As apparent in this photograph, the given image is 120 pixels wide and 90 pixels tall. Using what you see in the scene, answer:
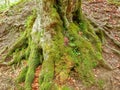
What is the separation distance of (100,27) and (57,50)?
2868mm

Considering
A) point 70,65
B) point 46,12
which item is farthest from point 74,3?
point 70,65

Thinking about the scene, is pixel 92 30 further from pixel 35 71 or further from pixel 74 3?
pixel 35 71

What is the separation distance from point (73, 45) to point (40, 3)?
4.66 feet

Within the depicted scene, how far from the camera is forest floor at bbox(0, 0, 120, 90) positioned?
687 cm

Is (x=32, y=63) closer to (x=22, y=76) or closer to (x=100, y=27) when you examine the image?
(x=22, y=76)

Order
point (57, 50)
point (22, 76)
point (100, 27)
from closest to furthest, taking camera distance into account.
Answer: point (57, 50) → point (22, 76) → point (100, 27)

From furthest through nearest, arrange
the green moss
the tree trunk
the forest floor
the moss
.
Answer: the forest floor < the moss < the green moss < the tree trunk

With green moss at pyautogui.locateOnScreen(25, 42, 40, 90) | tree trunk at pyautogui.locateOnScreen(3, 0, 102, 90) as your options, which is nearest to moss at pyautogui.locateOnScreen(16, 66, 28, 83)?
tree trunk at pyautogui.locateOnScreen(3, 0, 102, 90)

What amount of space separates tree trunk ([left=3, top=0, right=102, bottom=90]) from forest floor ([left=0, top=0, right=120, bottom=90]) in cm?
36

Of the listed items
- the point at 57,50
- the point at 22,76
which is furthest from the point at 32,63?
the point at 57,50

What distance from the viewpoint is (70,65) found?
6480 millimetres

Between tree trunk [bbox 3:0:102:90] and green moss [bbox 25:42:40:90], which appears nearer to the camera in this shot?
tree trunk [bbox 3:0:102:90]

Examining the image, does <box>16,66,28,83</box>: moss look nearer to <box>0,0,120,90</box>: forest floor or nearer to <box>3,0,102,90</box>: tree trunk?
<box>3,0,102,90</box>: tree trunk

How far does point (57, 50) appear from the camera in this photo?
261 inches
